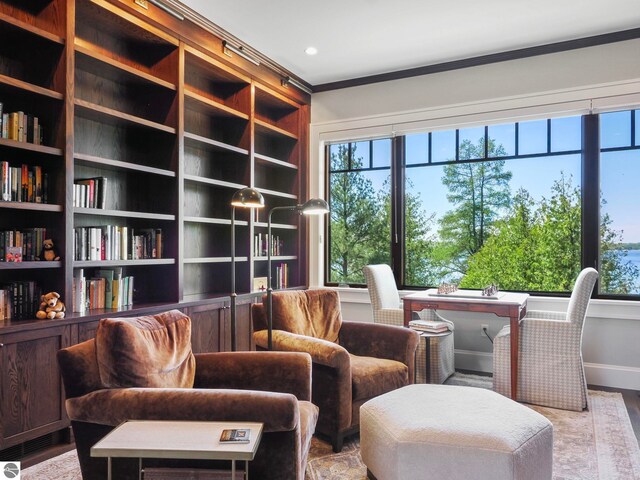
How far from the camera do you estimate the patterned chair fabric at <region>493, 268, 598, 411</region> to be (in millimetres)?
3297

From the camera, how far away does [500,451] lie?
5.96 feet

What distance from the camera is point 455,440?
1874mm

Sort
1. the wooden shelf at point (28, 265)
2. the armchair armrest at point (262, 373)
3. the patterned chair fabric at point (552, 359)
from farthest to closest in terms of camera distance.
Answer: the patterned chair fabric at point (552, 359), the wooden shelf at point (28, 265), the armchair armrest at point (262, 373)

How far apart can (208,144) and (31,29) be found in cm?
158

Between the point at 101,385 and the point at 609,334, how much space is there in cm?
386

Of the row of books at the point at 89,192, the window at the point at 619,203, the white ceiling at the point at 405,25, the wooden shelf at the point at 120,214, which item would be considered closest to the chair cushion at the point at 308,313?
the wooden shelf at the point at 120,214

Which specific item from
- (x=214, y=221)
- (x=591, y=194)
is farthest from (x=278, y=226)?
(x=591, y=194)

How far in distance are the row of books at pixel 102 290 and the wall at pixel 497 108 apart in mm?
2269

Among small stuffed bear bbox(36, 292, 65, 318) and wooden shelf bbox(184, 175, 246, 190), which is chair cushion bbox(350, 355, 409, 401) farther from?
wooden shelf bbox(184, 175, 246, 190)

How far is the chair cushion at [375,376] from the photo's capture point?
8.89 feet

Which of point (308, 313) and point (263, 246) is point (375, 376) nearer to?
point (308, 313)

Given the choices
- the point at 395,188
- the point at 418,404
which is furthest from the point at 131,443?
the point at 395,188

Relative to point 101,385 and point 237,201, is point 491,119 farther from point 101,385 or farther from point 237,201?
point 101,385

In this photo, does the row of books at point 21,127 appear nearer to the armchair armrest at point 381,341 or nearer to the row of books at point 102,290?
the row of books at point 102,290
